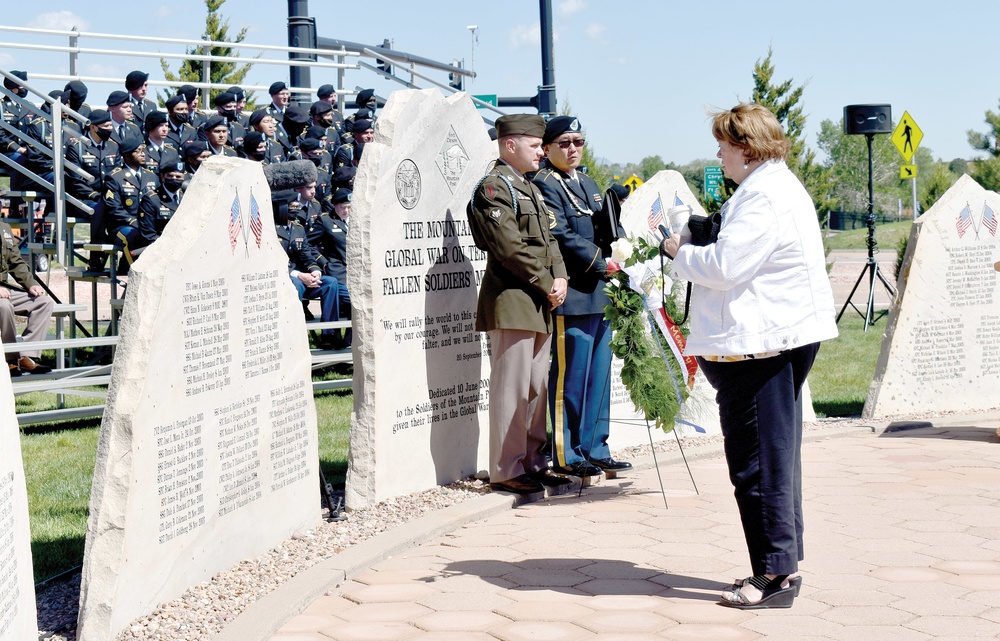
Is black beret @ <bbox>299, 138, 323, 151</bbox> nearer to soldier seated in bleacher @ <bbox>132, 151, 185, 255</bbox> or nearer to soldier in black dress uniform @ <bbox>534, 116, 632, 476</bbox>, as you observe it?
soldier seated in bleacher @ <bbox>132, 151, 185, 255</bbox>

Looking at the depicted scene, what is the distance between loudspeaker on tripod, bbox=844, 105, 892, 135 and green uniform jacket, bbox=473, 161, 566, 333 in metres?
11.3

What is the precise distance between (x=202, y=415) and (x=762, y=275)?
7.30ft

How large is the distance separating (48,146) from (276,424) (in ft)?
30.7

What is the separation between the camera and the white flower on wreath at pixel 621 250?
20.9 ft

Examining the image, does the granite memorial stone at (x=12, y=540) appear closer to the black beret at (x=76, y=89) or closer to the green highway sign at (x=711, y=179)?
the black beret at (x=76, y=89)

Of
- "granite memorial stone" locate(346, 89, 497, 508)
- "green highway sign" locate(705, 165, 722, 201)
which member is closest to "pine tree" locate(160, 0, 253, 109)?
"green highway sign" locate(705, 165, 722, 201)

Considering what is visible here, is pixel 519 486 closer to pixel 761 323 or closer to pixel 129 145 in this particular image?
pixel 761 323

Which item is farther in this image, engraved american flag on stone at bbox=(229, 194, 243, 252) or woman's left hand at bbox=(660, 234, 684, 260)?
engraved american flag on stone at bbox=(229, 194, 243, 252)

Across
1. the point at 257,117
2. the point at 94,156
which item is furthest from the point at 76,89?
the point at 257,117

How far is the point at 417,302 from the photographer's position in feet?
21.8

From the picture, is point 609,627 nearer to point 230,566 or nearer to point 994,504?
point 230,566

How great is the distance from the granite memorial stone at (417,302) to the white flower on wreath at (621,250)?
1.06 metres

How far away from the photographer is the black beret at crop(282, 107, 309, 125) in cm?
1470

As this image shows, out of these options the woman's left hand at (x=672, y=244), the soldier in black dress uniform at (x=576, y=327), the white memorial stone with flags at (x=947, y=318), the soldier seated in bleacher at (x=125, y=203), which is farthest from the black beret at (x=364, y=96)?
the woman's left hand at (x=672, y=244)
